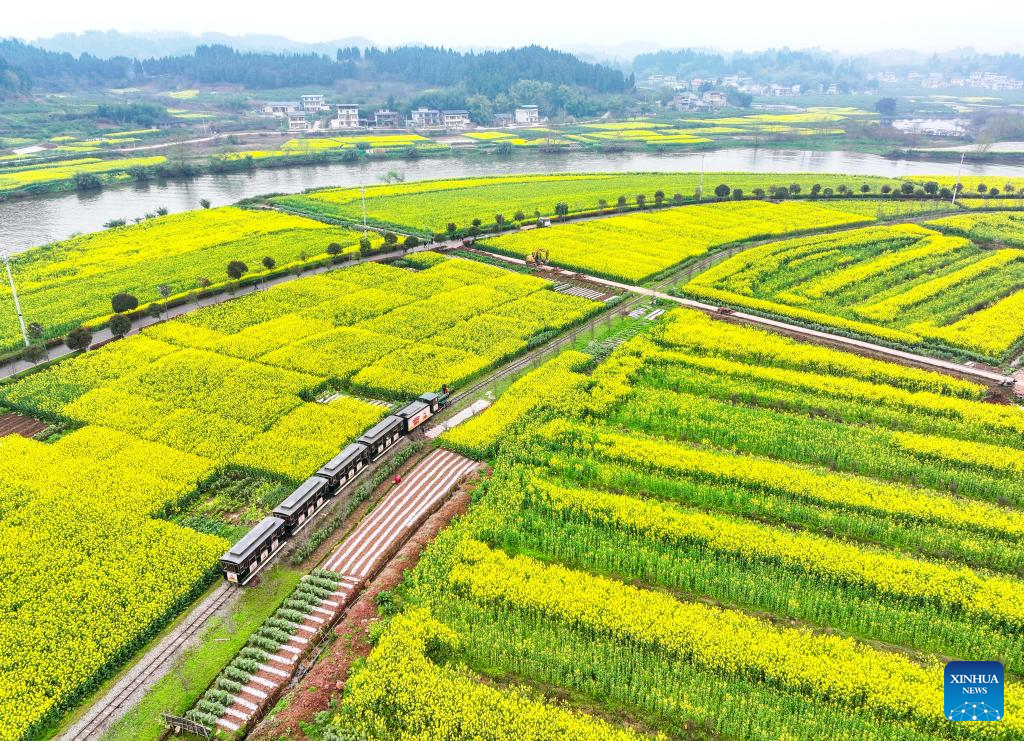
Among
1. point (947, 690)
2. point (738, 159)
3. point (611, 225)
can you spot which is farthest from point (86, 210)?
point (738, 159)

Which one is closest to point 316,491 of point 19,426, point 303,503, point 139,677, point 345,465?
point 303,503

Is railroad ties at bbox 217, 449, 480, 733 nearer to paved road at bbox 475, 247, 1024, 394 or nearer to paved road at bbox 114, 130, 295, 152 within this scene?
paved road at bbox 475, 247, 1024, 394

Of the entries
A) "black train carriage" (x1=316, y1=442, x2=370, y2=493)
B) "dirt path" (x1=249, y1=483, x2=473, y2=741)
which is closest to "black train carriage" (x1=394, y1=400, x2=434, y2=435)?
"black train carriage" (x1=316, y1=442, x2=370, y2=493)

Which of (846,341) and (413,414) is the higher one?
(846,341)

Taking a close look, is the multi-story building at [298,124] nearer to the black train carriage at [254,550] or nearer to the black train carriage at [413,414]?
the black train carriage at [413,414]

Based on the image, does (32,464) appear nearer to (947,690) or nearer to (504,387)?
(504,387)

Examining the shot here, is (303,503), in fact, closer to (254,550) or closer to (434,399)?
(254,550)

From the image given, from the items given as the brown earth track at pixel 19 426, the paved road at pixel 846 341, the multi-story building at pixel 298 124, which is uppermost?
the multi-story building at pixel 298 124

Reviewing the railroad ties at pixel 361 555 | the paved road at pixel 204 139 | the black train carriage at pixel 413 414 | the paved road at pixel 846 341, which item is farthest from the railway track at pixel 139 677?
the paved road at pixel 204 139
